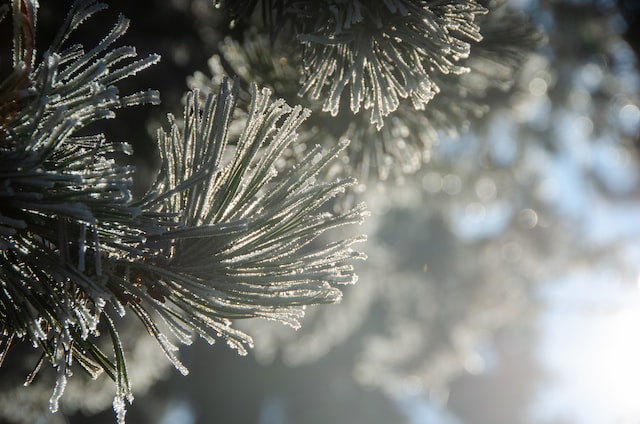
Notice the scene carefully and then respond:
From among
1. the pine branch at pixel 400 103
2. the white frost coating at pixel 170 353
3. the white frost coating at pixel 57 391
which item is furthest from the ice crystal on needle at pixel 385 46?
the white frost coating at pixel 57 391

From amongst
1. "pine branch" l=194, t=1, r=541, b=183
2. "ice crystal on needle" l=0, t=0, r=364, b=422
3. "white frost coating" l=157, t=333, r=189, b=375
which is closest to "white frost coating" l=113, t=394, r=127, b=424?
"ice crystal on needle" l=0, t=0, r=364, b=422

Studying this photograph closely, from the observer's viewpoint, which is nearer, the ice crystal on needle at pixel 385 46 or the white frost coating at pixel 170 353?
the white frost coating at pixel 170 353

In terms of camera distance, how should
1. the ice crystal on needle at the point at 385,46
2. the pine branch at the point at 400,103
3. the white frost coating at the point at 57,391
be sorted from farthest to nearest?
the pine branch at the point at 400,103, the ice crystal on needle at the point at 385,46, the white frost coating at the point at 57,391

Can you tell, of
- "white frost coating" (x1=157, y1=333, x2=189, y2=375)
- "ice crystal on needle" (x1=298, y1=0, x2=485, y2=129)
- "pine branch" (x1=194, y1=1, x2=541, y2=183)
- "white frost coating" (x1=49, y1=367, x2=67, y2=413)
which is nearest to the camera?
"white frost coating" (x1=49, y1=367, x2=67, y2=413)

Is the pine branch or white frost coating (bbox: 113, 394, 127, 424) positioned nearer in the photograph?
white frost coating (bbox: 113, 394, 127, 424)

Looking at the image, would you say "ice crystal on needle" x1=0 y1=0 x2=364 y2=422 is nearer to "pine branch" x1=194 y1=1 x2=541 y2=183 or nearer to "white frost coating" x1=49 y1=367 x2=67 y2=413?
"white frost coating" x1=49 y1=367 x2=67 y2=413

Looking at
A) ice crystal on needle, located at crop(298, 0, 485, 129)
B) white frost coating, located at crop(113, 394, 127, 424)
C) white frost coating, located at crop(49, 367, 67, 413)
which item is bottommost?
white frost coating, located at crop(113, 394, 127, 424)

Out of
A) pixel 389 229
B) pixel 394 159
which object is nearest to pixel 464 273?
pixel 389 229

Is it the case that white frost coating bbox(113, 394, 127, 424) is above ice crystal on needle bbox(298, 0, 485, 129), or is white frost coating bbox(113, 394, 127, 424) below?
below

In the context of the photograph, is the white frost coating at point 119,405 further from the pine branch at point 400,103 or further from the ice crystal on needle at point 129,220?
the pine branch at point 400,103

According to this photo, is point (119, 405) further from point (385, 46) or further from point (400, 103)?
point (400, 103)

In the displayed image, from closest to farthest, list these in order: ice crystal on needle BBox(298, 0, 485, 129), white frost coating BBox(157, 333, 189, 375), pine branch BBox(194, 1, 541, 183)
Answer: white frost coating BBox(157, 333, 189, 375) < ice crystal on needle BBox(298, 0, 485, 129) < pine branch BBox(194, 1, 541, 183)

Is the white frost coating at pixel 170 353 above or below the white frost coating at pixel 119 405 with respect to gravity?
above
